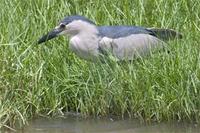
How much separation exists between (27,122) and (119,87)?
847 mm

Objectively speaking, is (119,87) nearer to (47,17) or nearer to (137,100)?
(137,100)

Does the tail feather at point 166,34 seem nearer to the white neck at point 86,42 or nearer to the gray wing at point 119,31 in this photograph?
the gray wing at point 119,31

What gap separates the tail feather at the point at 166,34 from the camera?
6594 millimetres

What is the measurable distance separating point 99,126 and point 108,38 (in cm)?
105

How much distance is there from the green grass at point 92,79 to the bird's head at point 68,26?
166mm

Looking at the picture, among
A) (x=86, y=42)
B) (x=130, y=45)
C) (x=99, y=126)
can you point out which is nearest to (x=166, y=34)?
(x=130, y=45)

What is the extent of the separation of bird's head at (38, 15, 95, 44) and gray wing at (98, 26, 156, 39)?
0.13 m

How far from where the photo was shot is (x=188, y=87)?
584cm

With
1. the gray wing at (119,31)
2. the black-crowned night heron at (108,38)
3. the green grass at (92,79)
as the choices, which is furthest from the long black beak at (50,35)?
the gray wing at (119,31)

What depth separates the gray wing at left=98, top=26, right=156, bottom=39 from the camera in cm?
668

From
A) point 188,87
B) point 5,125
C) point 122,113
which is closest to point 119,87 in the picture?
point 122,113

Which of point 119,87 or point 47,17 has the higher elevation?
point 47,17

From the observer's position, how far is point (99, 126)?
5973 mm

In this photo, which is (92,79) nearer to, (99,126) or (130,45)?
(99,126)
